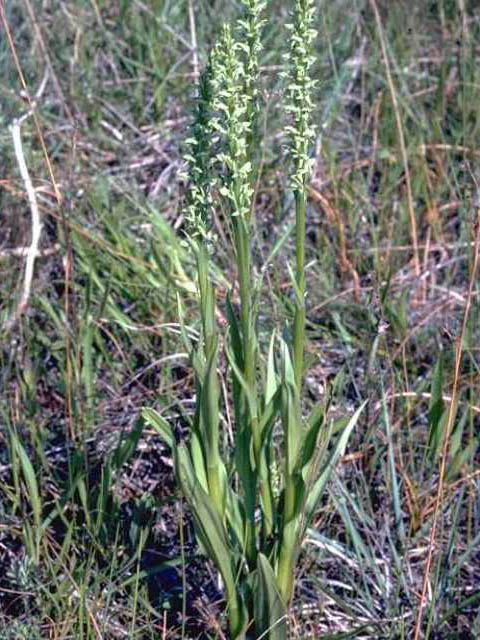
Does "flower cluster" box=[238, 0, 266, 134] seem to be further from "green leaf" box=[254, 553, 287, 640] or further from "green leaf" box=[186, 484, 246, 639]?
"green leaf" box=[254, 553, 287, 640]

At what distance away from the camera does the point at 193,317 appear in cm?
340

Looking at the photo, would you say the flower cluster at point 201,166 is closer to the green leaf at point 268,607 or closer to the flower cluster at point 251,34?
the flower cluster at point 251,34

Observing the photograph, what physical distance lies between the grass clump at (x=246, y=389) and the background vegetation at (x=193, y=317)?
0.48ft

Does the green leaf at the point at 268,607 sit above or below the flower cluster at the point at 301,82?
below

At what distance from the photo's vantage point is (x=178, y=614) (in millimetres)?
2611

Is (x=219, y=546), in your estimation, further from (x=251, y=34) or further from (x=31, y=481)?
(x=251, y=34)

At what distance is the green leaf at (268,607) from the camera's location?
216 centimetres

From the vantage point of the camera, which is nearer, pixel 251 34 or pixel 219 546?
pixel 251 34

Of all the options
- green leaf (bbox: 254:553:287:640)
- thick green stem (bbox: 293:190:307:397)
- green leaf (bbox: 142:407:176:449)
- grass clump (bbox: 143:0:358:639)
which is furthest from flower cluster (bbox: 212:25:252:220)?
green leaf (bbox: 254:553:287:640)

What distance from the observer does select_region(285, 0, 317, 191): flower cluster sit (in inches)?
71.4

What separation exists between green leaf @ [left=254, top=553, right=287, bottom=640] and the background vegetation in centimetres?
13

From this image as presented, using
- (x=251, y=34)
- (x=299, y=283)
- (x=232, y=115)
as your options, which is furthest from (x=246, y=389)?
(x=251, y=34)

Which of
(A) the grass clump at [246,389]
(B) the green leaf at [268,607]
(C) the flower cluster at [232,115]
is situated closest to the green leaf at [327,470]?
(A) the grass clump at [246,389]

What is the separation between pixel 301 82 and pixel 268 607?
48.3 inches
